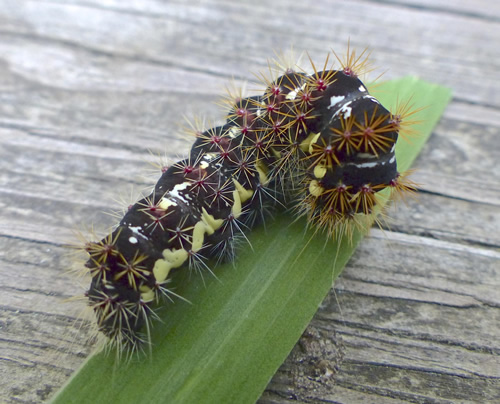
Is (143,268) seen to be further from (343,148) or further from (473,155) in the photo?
(473,155)

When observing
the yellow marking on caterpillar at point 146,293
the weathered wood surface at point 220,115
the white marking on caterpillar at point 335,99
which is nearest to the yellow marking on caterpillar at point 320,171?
the white marking on caterpillar at point 335,99

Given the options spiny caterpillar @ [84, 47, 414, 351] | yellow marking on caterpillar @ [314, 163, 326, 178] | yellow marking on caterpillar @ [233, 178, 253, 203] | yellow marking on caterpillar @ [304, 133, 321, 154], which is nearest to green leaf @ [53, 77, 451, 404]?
spiny caterpillar @ [84, 47, 414, 351]

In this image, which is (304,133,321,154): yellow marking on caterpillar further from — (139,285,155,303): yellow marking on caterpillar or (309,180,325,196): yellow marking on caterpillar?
(139,285,155,303): yellow marking on caterpillar

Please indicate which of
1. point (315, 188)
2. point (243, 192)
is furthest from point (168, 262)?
point (315, 188)

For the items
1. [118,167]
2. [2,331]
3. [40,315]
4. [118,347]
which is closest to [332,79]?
[118,167]

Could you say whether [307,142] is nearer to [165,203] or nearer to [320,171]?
[320,171]

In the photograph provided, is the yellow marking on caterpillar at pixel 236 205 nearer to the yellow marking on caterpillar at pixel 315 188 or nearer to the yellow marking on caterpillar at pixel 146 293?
the yellow marking on caterpillar at pixel 315 188
